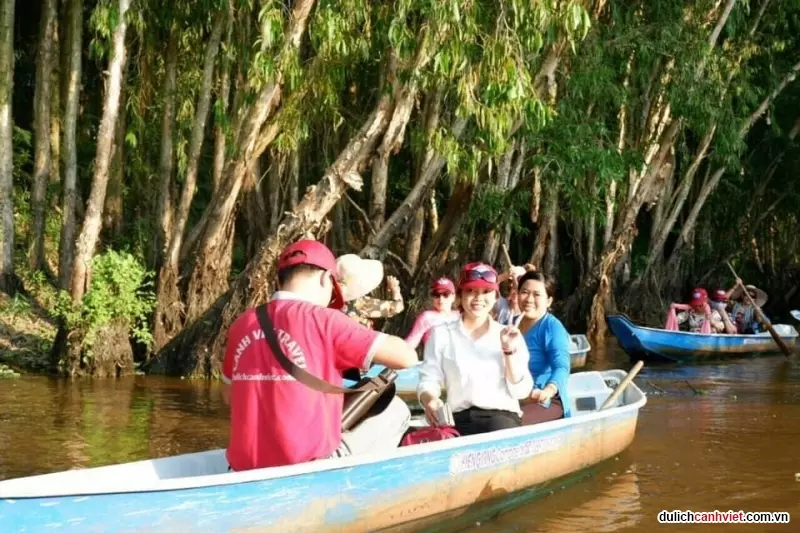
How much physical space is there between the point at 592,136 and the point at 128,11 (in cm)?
723

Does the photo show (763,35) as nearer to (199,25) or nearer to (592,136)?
(592,136)

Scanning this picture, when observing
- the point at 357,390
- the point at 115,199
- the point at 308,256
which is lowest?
the point at 357,390

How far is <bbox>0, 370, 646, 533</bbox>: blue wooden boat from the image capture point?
5.15m

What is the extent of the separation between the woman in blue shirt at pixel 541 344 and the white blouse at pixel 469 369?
2.26ft

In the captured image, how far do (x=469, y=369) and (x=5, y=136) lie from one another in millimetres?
11176

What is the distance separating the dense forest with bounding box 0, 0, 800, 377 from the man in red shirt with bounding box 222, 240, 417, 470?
788 cm

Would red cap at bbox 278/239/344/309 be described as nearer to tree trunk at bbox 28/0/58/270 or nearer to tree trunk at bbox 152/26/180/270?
tree trunk at bbox 152/26/180/270

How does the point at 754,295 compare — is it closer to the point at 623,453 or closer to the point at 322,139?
the point at 322,139

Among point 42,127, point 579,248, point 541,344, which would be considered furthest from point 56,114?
point 541,344

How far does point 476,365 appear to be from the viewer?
714 cm

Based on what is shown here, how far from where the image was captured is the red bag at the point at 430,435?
23.4ft

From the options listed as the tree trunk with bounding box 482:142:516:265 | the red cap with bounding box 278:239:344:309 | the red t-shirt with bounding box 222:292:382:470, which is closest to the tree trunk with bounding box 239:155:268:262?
the tree trunk with bounding box 482:142:516:265

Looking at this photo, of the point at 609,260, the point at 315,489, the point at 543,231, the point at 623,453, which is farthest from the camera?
the point at 543,231

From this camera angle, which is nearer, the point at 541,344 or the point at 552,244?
the point at 541,344
